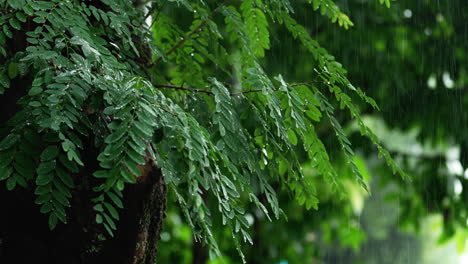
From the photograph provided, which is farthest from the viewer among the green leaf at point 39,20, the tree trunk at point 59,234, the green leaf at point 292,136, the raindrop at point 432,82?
the raindrop at point 432,82

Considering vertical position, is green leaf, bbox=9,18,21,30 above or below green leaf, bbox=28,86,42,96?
above

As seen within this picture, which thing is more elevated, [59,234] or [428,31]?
[59,234]

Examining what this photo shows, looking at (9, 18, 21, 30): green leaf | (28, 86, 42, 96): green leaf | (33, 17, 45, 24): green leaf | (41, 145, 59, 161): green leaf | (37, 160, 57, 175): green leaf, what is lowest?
(37, 160, 57, 175): green leaf

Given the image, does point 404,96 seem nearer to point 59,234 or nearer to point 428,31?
point 428,31

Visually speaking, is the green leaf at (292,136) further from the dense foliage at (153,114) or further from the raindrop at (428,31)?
the raindrop at (428,31)

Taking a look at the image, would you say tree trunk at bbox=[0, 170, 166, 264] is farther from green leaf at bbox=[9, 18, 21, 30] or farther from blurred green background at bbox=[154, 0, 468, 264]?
blurred green background at bbox=[154, 0, 468, 264]

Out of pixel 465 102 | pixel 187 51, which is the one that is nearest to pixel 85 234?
pixel 187 51

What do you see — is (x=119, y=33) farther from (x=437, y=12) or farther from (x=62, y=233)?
(x=437, y=12)

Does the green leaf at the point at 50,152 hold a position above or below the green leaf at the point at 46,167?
above

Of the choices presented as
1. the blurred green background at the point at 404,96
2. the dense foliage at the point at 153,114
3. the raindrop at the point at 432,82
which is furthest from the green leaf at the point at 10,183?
the raindrop at the point at 432,82

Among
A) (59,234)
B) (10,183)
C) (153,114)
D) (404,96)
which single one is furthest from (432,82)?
(10,183)

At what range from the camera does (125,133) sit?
2174 mm

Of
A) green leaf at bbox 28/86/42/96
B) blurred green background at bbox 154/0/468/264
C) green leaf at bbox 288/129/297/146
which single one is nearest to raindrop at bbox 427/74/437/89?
blurred green background at bbox 154/0/468/264

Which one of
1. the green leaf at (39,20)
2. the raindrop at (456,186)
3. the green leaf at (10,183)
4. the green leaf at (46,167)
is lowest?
the raindrop at (456,186)
